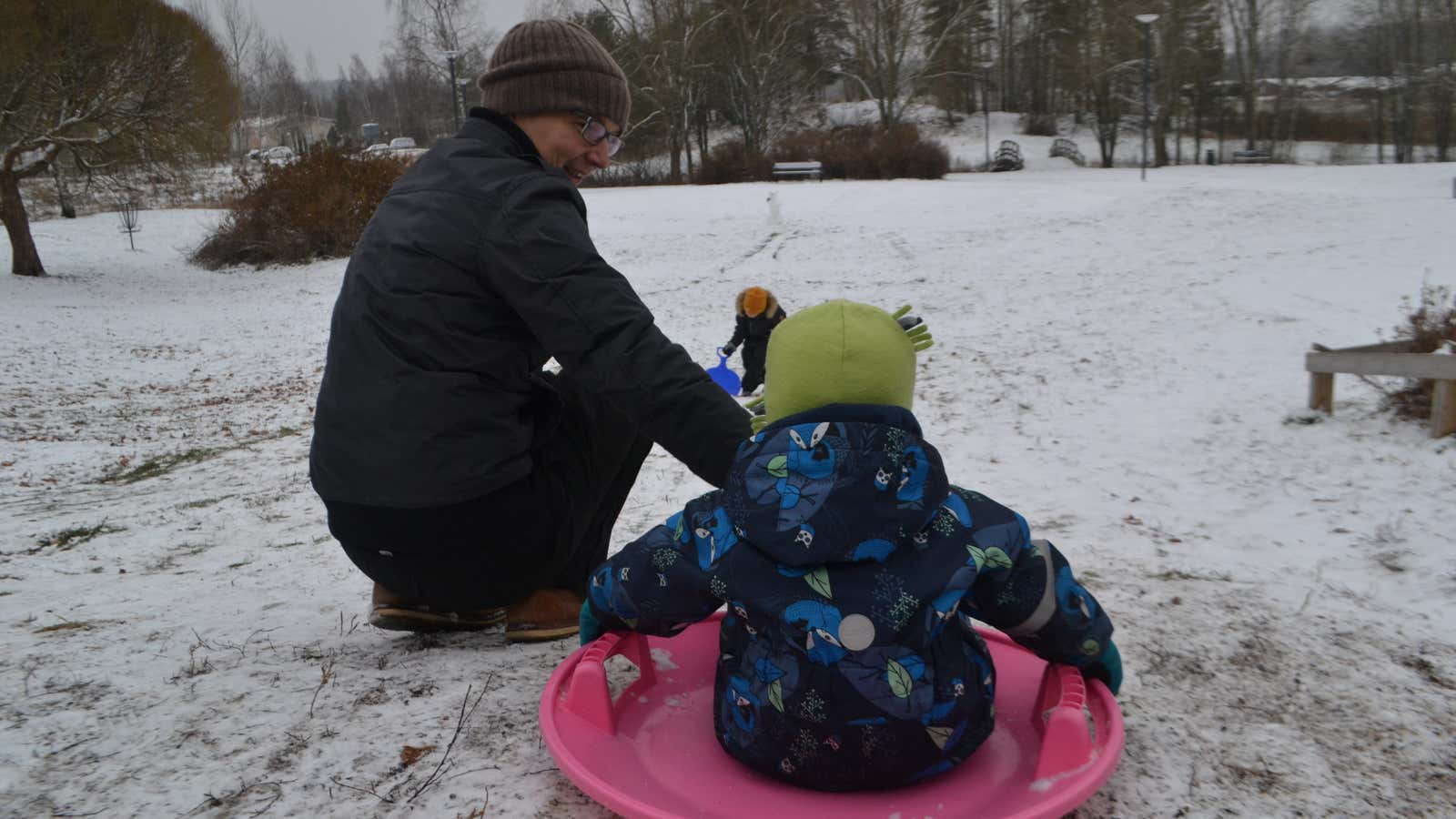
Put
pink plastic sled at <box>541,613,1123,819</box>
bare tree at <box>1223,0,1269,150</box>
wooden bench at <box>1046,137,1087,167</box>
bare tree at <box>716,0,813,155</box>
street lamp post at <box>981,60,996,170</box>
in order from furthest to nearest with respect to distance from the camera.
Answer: bare tree at <box>716,0,813,155</box> → bare tree at <box>1223,0,1269,150</box> → street lamp post at <box>981,60,996,170</box> → wooden bench at <box>1046,137,1087,167</box> → pink plastic sled at <box>541,613,1123,819</box>

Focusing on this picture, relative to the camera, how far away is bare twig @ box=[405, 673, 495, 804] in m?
1.98

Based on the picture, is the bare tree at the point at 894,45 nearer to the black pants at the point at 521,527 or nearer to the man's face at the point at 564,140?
the man's face at the point at 564,140

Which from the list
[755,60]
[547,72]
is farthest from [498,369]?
[755,60]

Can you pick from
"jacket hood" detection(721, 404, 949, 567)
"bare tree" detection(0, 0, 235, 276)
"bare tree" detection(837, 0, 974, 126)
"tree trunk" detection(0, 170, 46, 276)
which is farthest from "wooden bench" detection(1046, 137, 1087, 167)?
"jacket hood" detection(721, 404, 949, 567)

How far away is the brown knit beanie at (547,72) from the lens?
2391 millimetres

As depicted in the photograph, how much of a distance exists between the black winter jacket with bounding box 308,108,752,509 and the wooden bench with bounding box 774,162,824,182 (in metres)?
29.7

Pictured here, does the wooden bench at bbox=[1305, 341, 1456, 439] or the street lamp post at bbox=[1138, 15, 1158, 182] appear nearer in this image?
the wooden bench at bbox=[1305, 341, 1456, 439]

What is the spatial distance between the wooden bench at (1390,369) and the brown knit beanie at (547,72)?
4547 mm

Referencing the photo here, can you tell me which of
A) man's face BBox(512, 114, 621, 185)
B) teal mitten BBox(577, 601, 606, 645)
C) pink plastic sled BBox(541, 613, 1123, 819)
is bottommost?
pink plastic sled BBox(541, 613, 1123, 819)

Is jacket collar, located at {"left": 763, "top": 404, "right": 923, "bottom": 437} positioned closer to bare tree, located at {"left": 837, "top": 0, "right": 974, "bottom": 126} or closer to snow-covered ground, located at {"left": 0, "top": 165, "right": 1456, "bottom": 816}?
snow-covered ground, located at {"left": 0, "top": 165, "right": 1456, "bottom": 816}

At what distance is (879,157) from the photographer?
1237 inches

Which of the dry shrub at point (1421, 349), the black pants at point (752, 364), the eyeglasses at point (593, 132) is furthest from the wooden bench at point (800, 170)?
the eyeglasses at point (593, 132)

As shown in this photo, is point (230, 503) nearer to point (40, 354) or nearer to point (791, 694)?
point (791, 694)

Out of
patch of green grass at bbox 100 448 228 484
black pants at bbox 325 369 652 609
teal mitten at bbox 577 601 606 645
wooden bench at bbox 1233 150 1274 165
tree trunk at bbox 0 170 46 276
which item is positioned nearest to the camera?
teal mitten at bbox 577 601 606 645
